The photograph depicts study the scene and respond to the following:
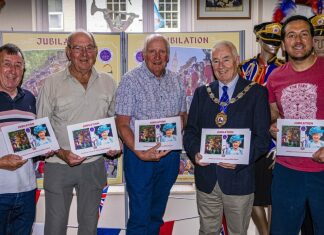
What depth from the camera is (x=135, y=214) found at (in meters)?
2.89

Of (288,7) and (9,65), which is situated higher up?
(288,7)

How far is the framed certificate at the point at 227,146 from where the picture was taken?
8.04ft

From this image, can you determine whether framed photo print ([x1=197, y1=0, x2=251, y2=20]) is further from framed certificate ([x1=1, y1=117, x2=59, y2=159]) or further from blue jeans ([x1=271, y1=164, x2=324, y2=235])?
framed certificate ([x1=1, y1=117, x2=59, y2=159])

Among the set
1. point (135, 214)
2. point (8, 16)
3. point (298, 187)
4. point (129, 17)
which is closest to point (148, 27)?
point (129, 17)

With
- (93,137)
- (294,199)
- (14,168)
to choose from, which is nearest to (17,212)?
(14,168)

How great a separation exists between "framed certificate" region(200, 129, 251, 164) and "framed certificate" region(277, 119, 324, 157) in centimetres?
24

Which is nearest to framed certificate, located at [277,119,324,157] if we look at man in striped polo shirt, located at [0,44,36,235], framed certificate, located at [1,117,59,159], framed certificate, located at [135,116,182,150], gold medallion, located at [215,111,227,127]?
gold medallion, located at [215,111,227,127]

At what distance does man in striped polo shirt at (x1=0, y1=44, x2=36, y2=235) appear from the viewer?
244cm

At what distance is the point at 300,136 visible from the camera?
95.4 inches

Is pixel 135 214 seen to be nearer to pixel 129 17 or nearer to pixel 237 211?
pixel 237 211

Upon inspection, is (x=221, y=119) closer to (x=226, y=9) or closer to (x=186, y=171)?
(x=186, y=171)

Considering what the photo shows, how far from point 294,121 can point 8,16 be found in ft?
14.1

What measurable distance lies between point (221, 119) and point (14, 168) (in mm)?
1393

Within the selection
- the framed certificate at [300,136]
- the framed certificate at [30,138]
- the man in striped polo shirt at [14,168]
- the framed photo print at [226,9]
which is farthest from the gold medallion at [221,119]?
the framed photo print at [226,9]
